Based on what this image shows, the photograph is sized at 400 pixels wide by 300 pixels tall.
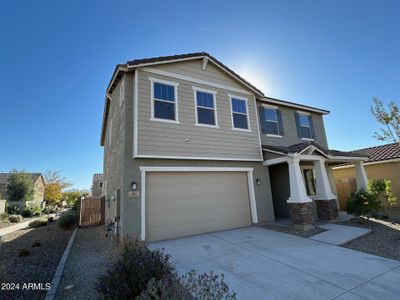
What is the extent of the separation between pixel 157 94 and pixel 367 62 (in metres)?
10.5

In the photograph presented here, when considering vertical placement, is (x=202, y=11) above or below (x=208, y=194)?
above

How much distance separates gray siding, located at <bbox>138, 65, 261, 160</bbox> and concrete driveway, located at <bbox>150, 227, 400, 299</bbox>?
3539 mm

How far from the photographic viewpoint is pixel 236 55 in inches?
427

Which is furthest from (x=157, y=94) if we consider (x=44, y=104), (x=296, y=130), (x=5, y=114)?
(x=5, y=114)

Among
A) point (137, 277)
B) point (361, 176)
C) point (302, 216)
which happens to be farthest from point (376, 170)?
point (137, 277)

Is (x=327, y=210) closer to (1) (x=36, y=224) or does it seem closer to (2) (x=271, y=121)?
(2) (x=271, y=121)

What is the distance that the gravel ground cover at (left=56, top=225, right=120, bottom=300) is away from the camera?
443 cm

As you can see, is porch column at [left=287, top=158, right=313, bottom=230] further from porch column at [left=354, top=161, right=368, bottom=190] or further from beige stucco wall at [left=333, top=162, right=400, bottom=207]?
beige stucco wall at [left=333, top=162, right=400, bottom=207]

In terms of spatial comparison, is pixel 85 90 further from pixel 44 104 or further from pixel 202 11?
pixel 202 11

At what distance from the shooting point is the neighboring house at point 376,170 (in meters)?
14.3

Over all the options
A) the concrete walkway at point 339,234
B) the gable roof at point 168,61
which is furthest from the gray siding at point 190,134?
the concrete walkway at point 339,234

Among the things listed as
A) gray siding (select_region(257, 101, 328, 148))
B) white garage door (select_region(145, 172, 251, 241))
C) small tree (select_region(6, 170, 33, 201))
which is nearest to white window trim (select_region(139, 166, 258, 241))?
white garage door (select_region(145, 172, 251, 241))

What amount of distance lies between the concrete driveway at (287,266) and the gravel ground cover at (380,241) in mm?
603

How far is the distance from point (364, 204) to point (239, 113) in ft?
23.0
